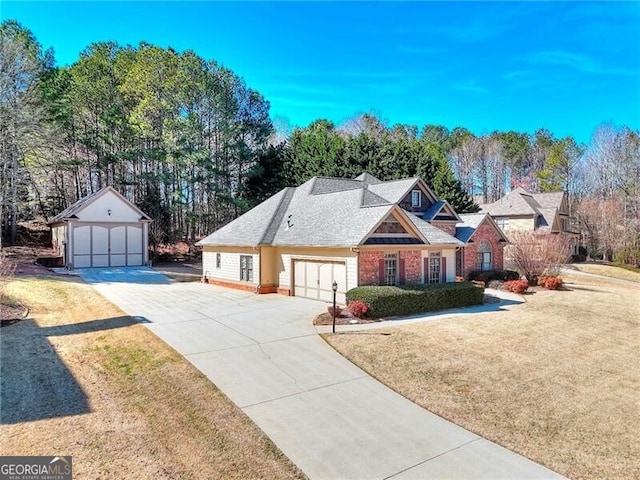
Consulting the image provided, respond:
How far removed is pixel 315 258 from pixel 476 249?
12.8 m

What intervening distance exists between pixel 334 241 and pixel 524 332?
7876mm

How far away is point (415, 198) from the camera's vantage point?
87.1 feet

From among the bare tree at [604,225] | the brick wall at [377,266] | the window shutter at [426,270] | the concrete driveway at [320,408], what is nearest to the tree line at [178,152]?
the bare tree at [604,225]

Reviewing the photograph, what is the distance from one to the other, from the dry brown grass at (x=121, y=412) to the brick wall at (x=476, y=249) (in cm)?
2018

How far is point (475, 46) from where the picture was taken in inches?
700

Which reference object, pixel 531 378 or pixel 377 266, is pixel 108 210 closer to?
pixel 377 266

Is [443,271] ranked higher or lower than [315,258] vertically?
lower

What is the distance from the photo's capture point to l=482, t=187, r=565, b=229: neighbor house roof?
39.4 m

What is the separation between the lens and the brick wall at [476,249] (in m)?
25.7

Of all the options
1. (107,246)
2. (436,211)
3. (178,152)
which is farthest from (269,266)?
(178,152)

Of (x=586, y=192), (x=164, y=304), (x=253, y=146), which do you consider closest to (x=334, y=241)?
(x=164, y=304)

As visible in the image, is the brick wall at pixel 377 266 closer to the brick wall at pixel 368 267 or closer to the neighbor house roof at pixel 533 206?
the brick wall at pixel 368 267

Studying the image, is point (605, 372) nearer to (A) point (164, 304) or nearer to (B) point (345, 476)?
(B) point (345, 476)

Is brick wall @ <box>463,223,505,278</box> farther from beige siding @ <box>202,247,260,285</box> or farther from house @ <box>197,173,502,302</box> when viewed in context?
beige siding @ <box>202,247,260,285</box>
